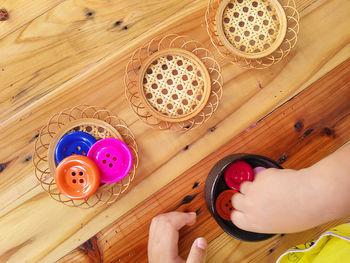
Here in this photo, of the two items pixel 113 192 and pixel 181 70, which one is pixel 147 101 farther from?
pixel 113 192

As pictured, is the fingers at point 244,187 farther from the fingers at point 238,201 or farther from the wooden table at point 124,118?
the wooden table at point 124,118

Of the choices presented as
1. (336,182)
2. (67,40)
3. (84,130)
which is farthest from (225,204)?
(67,40)

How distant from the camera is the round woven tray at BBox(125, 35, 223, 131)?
76 centimetres

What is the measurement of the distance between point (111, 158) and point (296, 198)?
0.42 m

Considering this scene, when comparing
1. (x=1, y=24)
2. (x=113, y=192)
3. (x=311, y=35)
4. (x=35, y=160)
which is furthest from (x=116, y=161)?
(x=311, y=35)

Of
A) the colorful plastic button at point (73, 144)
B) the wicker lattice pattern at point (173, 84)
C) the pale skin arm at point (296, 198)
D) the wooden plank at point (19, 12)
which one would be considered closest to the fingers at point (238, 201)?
the pale skin arm at point (296, 198)

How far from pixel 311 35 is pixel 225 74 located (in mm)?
275

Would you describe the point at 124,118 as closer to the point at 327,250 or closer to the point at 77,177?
the point at 77,177

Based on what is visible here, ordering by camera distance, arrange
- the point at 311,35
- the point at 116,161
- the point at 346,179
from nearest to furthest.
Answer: the point at 346,179
the point at 116,161
the point at 311,35

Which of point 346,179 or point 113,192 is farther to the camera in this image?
point 113,192

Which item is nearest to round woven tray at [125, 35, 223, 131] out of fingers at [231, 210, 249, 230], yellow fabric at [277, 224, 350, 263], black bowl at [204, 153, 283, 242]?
black bowl at [204, 153, 283, 242]

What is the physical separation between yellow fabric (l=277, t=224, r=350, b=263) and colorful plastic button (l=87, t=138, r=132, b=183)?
17.3 inches

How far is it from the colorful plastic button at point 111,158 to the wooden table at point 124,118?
0.07m

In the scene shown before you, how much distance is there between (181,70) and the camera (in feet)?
2.56
